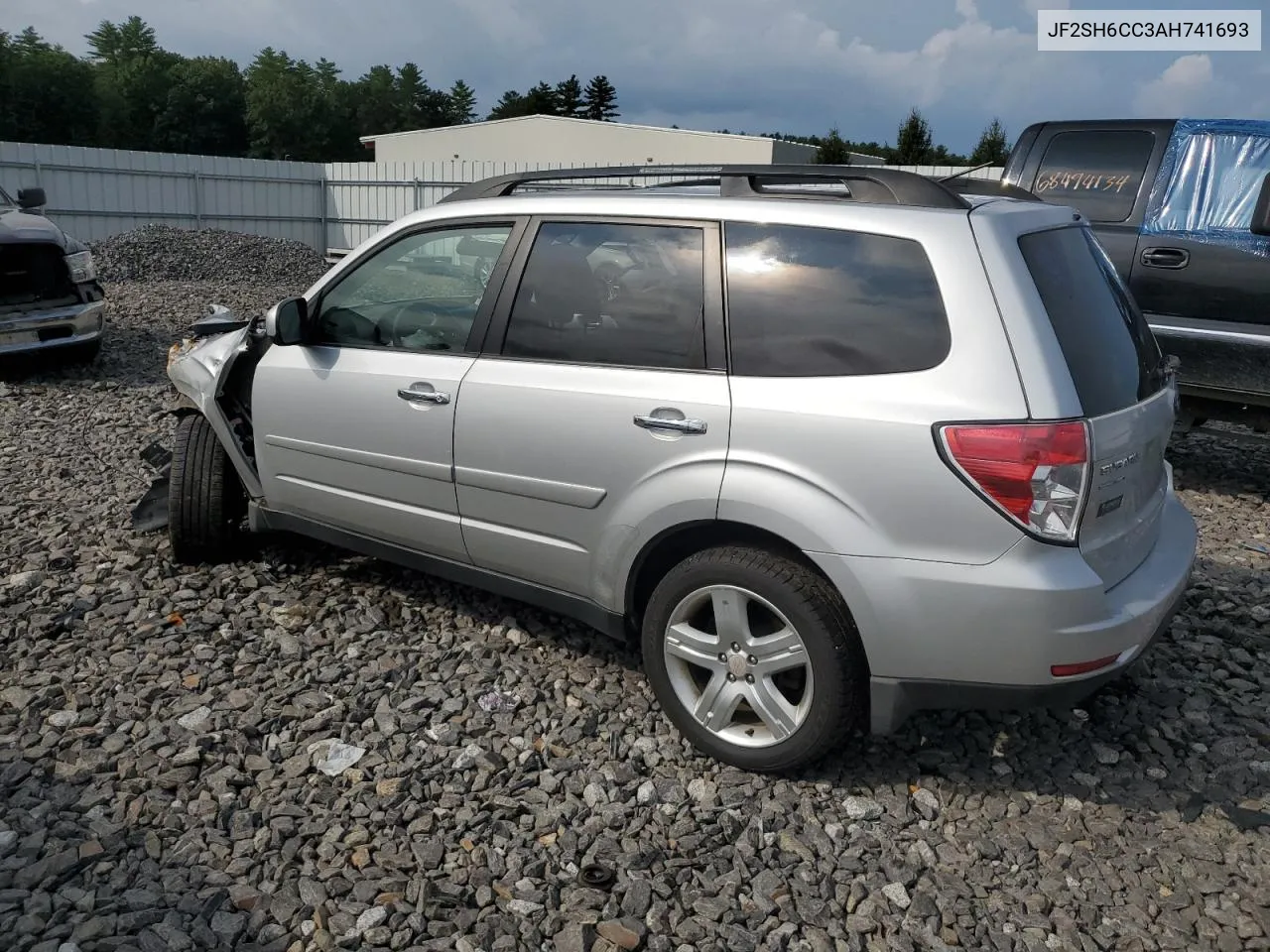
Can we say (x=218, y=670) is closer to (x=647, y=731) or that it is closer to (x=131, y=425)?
(x=647, y=731)

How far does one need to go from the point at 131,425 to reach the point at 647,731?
5808 mm

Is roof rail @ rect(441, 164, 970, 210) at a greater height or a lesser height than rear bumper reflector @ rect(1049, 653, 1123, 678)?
greater

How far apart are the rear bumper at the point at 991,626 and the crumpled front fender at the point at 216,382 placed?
2862mm

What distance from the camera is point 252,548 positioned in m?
5.00

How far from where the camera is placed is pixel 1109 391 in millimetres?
2951

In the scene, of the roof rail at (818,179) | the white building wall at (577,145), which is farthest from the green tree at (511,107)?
the roof rail at (818,179)

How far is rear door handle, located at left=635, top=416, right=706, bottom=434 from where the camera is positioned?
3.14 metres

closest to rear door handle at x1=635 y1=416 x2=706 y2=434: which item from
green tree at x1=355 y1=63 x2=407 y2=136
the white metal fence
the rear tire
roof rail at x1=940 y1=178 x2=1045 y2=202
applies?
roof rail at x1=940 y1=178 x2=1045 y2=202

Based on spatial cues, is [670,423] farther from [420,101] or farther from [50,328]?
[420,101]

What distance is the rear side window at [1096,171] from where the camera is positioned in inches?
256

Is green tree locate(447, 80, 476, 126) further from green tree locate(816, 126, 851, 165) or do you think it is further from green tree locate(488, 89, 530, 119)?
green tree locate(816, 126, 851, 165)

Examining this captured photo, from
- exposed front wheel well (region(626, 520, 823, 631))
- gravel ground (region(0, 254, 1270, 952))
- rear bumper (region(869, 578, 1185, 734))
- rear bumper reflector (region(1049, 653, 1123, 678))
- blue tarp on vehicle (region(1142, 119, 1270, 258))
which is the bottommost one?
gravel ground (region(0, 254, 1270, 952))

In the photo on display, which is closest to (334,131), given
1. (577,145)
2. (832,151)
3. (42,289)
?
(577,145)

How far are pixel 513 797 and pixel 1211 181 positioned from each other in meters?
5.71
